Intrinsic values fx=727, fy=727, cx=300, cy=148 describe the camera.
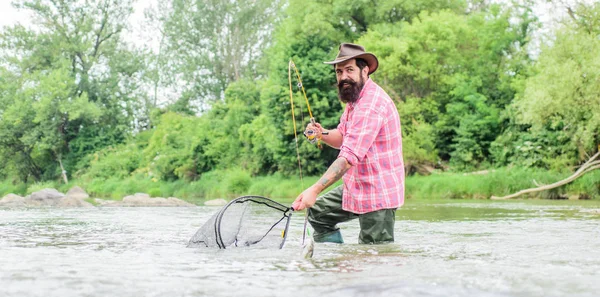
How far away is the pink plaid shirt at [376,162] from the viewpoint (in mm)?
6207

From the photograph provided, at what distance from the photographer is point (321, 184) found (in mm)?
5766

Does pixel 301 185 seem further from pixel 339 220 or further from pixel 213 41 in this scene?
pixel 339 220

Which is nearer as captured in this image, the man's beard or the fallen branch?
the man's beard

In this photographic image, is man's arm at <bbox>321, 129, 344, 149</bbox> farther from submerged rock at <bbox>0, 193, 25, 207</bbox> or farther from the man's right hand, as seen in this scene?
submerged rock at <bbox>0, 193, 25, 207</bbox>

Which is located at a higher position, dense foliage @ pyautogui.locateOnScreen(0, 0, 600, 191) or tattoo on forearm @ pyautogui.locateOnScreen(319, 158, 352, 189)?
dense foliage @ pyautogui.locateOnScreen(0, 0, 600, 191)

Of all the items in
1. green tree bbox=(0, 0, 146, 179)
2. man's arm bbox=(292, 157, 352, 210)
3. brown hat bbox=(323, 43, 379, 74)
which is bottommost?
man's arm bbox=(292, 157, 352, 210)

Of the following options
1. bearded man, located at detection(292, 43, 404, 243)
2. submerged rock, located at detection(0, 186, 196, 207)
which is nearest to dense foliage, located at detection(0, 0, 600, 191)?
submerged rock, located at detection(0, 186, 196, 207)

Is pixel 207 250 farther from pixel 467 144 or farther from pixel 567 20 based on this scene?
pixel 467 144

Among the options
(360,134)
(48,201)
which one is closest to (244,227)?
(360,134)

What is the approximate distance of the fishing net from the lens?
694 centimetres

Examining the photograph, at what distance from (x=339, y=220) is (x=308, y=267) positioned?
1.70m

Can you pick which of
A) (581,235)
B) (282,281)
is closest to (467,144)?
(581,235)

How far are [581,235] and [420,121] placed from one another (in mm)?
22625

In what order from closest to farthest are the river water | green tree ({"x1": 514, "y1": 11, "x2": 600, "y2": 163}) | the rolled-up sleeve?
the river water, the rolled-up sleeve, green tree ({"x1": 514, "y1": 11, "x2": 600, "y2": 163})
